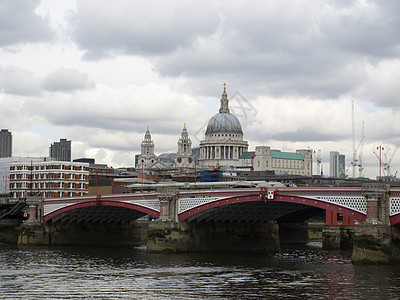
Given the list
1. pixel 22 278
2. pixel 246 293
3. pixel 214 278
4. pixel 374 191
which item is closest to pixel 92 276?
pixel 22 278

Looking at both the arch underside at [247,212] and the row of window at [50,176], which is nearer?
the arch underside at [247,212]

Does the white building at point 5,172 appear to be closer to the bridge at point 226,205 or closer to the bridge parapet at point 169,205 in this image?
the bridge at point 226,205

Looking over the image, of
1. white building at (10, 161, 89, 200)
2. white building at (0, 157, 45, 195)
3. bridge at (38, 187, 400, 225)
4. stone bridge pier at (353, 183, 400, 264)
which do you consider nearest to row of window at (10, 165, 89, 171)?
Answer: white building at (10, 161, 89, 200)

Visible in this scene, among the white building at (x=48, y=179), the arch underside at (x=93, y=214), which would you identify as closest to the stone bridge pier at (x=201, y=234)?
the arch underside at (x=93, y=214)

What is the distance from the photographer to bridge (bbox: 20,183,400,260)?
7512 centimetres

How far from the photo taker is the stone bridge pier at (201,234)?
93.2 metres

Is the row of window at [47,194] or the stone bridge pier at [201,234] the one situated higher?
the row of window at [47,194]

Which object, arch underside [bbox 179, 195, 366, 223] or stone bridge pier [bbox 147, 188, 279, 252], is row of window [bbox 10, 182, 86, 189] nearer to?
stone bridge pier [bbox 147, 188, 279, 252]

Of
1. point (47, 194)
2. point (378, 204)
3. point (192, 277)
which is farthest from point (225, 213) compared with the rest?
point (47, 194)

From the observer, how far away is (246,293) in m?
58.0

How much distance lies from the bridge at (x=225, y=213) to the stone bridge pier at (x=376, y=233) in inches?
3.9

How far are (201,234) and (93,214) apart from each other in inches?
969

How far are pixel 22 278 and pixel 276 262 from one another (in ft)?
99.3

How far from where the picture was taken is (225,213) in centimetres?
9712
